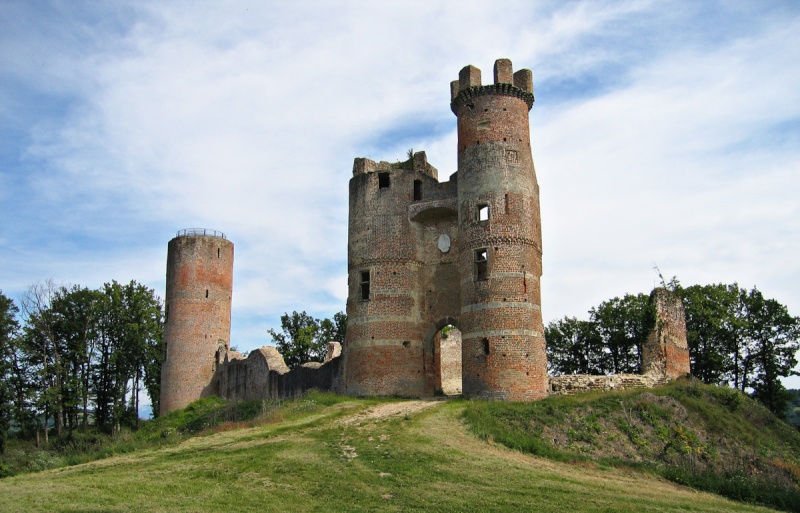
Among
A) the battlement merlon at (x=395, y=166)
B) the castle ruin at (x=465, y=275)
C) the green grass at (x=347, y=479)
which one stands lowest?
the green grass at (x=347, y=479)

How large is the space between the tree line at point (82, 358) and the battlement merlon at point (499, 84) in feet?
84.3

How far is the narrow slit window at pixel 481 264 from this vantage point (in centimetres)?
2912

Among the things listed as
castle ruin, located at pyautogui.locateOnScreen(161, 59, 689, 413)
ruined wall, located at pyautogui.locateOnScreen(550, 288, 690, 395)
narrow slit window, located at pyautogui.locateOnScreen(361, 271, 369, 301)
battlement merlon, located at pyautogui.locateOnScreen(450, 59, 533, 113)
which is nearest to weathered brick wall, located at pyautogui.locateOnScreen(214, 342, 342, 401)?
castle ruin, located at pyautogui.locateOnScreen(161, 59, 689, 413)

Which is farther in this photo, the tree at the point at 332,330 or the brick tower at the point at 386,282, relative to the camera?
the tree at the point at 332,330

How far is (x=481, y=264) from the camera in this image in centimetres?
2964

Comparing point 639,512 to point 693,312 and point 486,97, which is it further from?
point 693,312

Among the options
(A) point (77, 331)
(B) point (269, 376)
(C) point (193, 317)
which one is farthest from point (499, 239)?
(A) point (77, 331)

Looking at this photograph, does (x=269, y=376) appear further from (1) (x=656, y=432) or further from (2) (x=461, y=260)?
(1) (x=656, y=432)

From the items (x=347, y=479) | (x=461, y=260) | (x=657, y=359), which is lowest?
(x=347, y=479)

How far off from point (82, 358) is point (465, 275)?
89.4 ft

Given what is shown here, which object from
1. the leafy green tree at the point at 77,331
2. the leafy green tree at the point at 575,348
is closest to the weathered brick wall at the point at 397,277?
the leafy green tree at the point at 575,348

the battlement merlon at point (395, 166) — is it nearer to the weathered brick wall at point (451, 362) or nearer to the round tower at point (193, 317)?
the weathered brick wall at point (451, 362)

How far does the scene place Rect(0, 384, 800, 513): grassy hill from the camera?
49.3 feet

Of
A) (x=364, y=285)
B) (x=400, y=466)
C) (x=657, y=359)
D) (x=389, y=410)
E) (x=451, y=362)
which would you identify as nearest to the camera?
(x=400, y=466)
